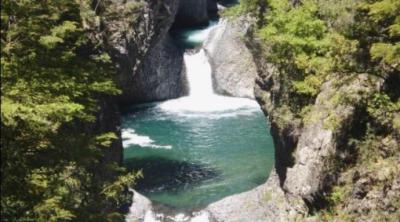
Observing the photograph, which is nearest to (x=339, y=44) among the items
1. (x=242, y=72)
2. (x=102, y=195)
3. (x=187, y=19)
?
(x=102, y=195)

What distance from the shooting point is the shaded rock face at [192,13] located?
188 ft

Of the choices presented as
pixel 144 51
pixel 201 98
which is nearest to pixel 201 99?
pixel 201 98

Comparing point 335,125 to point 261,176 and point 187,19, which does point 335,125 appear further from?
point 187,19

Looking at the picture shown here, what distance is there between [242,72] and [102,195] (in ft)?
99.0

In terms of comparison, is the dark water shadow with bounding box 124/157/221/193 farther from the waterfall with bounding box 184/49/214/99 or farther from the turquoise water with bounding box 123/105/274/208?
the waterfall with bounding box 184/49/214/99

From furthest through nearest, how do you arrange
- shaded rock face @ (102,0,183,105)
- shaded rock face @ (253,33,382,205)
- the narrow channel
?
shaded rock face @ (102,0,183,105) < the narrow channel < shaded rock face @ (253,33,382,205)

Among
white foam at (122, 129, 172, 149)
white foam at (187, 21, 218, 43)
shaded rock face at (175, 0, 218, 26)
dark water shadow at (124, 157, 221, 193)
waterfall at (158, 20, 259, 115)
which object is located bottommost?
dark water shadow at (124, 157, 221, 193)

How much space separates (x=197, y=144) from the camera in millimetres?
35344

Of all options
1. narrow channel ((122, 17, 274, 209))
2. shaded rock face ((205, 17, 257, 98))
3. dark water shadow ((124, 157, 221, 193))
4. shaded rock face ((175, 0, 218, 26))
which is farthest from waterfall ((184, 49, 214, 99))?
dark water shadow ((124, 157, 221, 193))

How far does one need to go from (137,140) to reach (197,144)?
4659mm

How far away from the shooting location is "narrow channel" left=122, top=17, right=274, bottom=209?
1131 inches

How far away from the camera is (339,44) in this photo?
18.2 m

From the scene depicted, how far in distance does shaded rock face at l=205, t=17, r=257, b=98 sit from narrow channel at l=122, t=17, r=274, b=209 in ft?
2.49

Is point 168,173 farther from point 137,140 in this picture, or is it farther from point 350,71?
point 350,71
